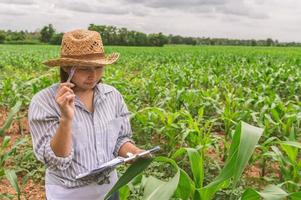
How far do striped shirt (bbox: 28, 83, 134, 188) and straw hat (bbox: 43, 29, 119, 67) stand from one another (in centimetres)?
16

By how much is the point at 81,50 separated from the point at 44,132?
1.24 ft

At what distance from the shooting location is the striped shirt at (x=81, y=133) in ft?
6.22

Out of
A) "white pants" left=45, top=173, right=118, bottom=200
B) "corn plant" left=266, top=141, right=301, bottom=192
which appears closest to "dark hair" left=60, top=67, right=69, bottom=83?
"white pants" left=45, top=173, right=118, bottom=200

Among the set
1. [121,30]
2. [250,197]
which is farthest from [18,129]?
[121,30]

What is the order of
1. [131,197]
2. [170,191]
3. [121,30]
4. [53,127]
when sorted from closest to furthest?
[170,191] < [53,127] < [131,197] < [121,30]

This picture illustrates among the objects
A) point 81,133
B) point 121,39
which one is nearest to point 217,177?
point 81,133

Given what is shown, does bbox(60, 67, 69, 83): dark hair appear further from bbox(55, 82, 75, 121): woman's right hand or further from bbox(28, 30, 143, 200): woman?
bbox(55, 82, 75, 121): woman's right hand

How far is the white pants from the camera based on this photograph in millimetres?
2000

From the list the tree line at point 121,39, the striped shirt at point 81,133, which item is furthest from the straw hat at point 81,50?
the tree line at point 121,39

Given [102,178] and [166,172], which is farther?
[166,172]

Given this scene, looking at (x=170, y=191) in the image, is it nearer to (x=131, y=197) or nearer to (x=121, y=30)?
(x=131, y=197)

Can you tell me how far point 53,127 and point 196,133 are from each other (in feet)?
7.30

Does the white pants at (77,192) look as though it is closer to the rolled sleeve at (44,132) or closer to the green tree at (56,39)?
the rolled sleeve at (44,132)

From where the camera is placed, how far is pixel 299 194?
162 centimetres
